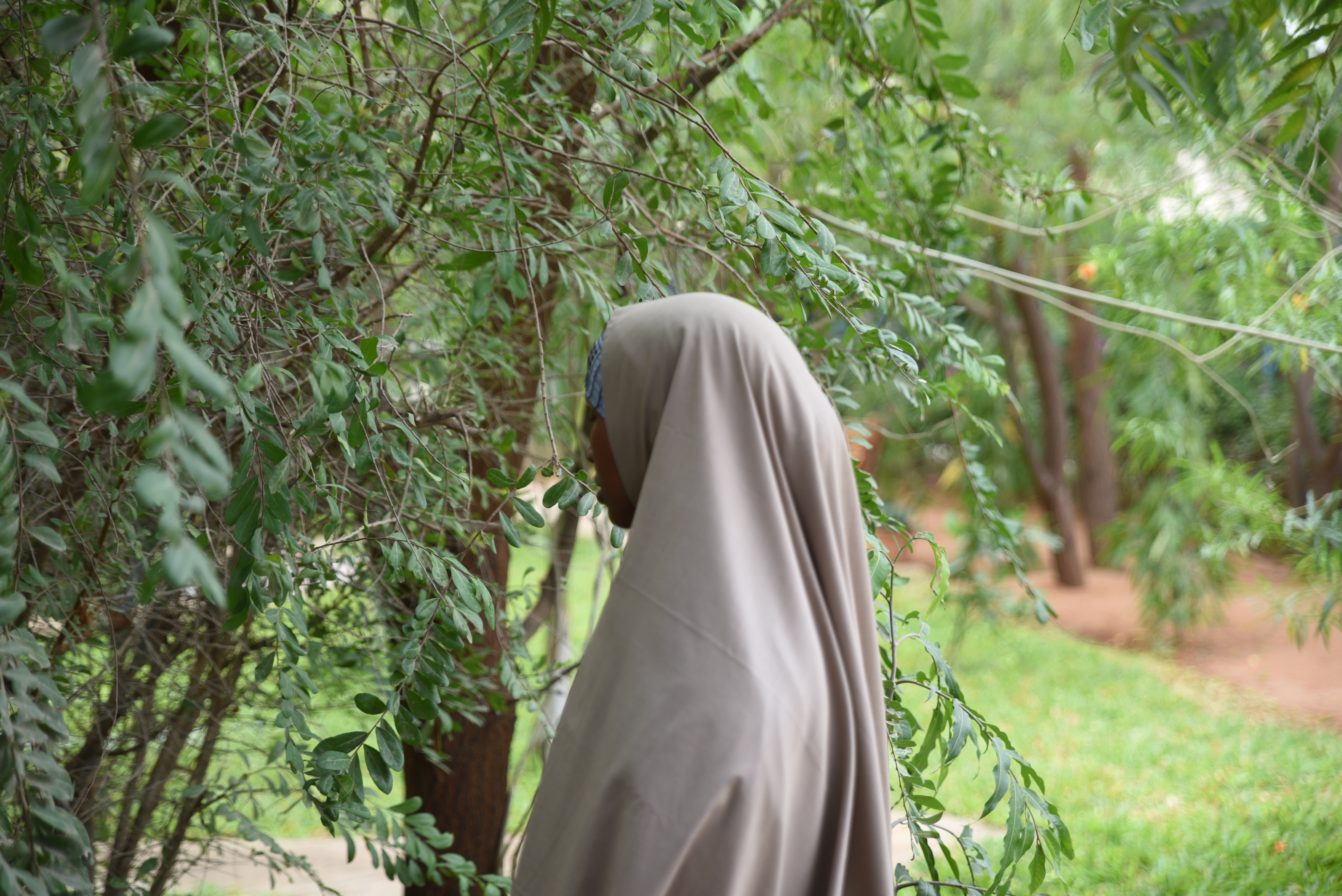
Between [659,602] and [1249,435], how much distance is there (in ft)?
44.2

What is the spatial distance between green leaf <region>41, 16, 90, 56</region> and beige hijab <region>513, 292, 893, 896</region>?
711 mm

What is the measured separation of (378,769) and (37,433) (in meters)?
0.62

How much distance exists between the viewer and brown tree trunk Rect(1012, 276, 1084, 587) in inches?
358

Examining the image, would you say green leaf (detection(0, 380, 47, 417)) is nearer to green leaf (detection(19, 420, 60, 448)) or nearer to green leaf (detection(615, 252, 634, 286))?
green leaf (detection(19, 420, 60, 448))

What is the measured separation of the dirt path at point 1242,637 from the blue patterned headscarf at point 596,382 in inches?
197

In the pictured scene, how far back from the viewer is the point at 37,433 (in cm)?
99

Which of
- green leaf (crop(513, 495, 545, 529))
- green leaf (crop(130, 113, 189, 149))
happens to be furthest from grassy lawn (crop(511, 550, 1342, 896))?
green leaf (crop(130, 113, 189, 149))

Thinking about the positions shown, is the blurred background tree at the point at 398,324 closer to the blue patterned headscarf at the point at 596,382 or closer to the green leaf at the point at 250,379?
the green leaf at the point at 250,379

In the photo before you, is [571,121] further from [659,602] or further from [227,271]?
[659,602]

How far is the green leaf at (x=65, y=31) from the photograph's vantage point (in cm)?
70

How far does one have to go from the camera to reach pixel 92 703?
1875 millimetres

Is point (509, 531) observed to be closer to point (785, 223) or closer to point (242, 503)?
point (242, 503)

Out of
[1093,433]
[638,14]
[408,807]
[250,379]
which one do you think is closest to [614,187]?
[638,14]

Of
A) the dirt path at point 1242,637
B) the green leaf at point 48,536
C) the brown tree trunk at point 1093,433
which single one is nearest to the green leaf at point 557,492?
the green leaf at point 48,536
